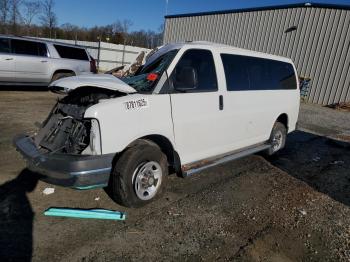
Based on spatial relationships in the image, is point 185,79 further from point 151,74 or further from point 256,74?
point 256,74

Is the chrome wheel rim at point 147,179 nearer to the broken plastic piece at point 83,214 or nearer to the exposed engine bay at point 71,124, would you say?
the broken plastic piece at point 83,214

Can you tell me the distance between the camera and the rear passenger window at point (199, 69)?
428 cm

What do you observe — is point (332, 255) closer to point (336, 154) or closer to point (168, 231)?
point (168, 231)

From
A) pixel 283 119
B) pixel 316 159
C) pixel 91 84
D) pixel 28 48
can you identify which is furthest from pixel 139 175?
pixel 28 48

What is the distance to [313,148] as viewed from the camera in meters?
8.34

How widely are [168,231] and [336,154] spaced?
5869 mm

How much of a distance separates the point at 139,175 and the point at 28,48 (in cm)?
990

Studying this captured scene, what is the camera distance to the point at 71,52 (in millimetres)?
13000

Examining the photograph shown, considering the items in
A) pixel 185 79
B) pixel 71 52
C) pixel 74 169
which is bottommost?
pixel 74 169

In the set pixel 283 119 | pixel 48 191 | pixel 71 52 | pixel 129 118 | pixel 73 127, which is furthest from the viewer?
pixel 71 52

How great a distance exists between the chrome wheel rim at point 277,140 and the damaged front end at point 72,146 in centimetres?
409

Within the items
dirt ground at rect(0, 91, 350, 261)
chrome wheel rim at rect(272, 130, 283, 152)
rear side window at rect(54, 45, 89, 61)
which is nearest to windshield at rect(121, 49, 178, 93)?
dirt ground at rect(0, 91, 350, 261)

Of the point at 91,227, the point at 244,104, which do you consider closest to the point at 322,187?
the point at 244,104

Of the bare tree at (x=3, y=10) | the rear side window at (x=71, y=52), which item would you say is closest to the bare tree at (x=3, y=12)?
the bare tree at (x=3, y=10)
